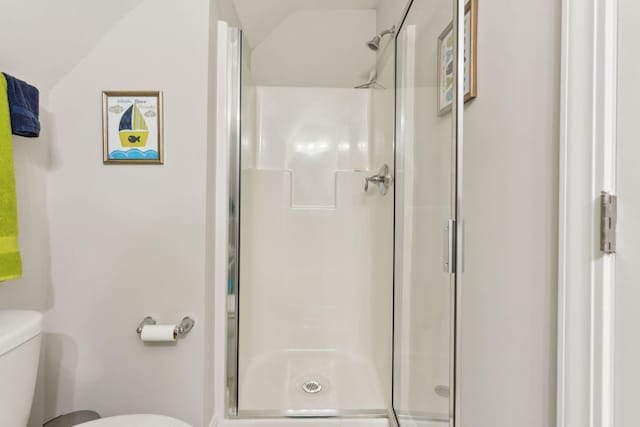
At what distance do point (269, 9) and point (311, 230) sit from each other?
137cm

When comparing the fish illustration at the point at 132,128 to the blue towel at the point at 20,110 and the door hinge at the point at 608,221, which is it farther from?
the door hinge at the point at 608,221

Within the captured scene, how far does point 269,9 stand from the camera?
2141 millimetres

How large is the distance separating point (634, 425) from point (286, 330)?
1819 mm

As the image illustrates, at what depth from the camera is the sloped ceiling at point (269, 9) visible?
2014 millimetres

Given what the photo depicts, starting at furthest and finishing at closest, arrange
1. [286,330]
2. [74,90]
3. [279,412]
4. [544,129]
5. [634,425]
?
[286,330] → [279,412] → [74,90] → [544,129] → [634,425]

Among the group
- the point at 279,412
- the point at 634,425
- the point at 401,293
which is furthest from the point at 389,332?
the point at 634,425

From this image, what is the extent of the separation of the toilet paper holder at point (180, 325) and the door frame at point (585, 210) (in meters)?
1.18

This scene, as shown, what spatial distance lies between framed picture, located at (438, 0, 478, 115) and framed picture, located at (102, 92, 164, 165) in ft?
3.37

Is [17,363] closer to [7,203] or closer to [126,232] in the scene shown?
[7,203]

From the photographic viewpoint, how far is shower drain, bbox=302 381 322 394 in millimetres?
1806

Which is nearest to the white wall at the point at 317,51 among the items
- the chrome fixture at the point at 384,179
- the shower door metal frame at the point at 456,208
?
the chrome fixture at the point at 384,179

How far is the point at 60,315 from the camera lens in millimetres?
1384

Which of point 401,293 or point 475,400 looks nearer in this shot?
point 475,400

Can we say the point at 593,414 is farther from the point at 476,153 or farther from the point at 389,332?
the point at 389,332
